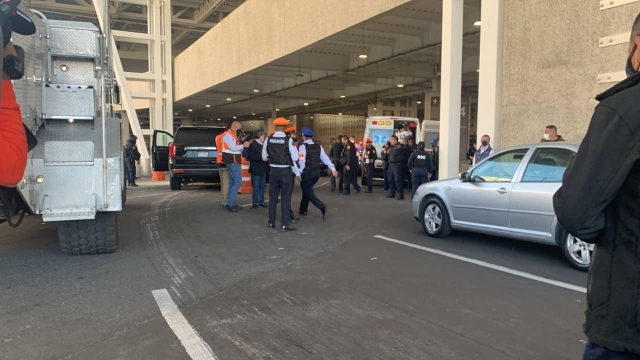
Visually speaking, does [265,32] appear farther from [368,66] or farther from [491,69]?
[491,69]

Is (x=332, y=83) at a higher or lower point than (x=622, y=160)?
higher

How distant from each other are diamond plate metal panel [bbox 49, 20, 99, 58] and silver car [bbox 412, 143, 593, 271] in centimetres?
549

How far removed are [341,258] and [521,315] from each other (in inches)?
99.9

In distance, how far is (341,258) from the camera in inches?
247

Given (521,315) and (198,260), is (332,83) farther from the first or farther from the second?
(521,315)

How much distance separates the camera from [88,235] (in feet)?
20.1

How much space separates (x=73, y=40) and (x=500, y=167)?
240 inches

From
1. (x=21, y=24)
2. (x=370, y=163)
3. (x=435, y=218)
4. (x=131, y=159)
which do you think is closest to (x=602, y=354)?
(x=21, y=24)

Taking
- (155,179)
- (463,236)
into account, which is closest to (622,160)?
(463,236)

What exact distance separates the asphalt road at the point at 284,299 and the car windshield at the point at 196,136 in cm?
716

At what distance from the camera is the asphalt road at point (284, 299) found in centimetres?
362

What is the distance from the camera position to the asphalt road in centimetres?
362

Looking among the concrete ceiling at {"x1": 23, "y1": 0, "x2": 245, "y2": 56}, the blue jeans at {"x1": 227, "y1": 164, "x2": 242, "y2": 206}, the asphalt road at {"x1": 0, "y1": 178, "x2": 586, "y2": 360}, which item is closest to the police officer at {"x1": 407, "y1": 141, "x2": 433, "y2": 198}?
the asphalt road at {"x1": 0, "y1": 178, "x2": 586, "y2": 360}

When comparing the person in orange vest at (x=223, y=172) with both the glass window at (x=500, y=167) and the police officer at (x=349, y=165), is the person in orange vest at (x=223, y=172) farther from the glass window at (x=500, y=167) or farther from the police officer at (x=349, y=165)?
the glass window at (x=500, y=167)
